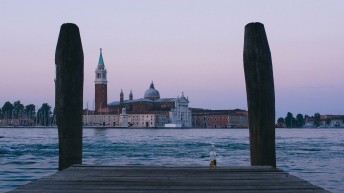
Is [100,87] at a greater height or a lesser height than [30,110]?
greater

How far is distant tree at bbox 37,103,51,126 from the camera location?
6102 inches

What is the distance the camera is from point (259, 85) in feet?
15.9

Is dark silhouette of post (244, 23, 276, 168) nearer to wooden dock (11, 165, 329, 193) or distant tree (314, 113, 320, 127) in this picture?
wooden dock (11, 165, 329, 193)

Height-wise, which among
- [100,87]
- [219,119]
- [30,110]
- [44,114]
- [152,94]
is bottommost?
[219,119]

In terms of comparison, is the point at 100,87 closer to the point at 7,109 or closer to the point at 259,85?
the point at 7,109

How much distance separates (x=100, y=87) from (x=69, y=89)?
138334mm

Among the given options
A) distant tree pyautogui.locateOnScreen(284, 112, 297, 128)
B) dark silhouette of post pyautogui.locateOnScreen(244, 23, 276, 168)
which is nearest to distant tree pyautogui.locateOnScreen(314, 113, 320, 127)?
distant tree pyautogui.locateOnScreen(284, 112, 297, 128)

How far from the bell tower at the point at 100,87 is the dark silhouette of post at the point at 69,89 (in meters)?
138

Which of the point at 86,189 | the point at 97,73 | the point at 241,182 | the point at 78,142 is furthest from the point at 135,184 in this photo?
the point at 97,73

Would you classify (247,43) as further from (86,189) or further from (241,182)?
(86,189)

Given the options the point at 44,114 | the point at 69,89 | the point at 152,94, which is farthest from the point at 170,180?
the point at 44,114

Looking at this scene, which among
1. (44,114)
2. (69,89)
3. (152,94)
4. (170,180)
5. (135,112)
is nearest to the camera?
(170,180)

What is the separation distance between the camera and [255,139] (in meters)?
5.01

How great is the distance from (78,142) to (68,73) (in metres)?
0.68
